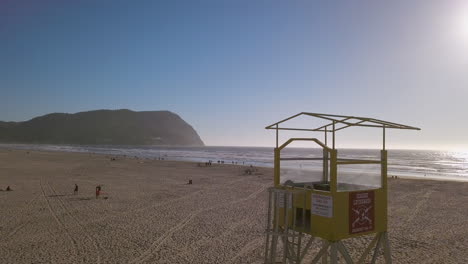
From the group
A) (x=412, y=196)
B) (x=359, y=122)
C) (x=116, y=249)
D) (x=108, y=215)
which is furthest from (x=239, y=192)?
(x=359, y=122)

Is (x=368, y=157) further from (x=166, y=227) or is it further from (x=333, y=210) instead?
(x=333, y=210)

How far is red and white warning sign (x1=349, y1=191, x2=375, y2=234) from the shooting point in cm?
644

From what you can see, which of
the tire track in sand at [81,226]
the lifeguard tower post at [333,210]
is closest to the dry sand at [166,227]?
the tire track in sand at [81,226]

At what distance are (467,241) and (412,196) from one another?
11.7 m

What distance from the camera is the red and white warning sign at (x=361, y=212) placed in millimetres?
6438

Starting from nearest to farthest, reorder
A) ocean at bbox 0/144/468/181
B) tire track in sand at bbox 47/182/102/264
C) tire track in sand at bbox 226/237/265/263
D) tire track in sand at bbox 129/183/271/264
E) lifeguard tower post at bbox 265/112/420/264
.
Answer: lifeguard tower post at bbox 265/112/420/264
tire track in sand at bbox 129/183/271/264
tire track in sand at bbox 226/237/265/263
tire track in sand at bbox 47/182/102/264
ocean at bbox 0/144/468/181

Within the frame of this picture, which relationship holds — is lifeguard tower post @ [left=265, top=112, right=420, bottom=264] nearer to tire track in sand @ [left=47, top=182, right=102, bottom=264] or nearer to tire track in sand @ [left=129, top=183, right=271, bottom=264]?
tire track in sand @ [left=129, top=183, right=271, bottom=264]

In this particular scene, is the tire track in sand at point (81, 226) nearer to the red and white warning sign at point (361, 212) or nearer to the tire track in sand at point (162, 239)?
the tire track in sand at point (162, 239)

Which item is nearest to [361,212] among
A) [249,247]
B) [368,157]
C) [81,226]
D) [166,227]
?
[249,247]

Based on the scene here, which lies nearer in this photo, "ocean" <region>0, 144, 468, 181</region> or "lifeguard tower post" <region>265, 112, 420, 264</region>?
"lifeguard tower post" <region>265, 112, 420, 264</region>

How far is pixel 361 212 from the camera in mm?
6613

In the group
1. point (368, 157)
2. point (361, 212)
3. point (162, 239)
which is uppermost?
point (368, 157)

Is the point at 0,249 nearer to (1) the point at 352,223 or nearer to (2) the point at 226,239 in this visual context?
(2) the point at 226,239

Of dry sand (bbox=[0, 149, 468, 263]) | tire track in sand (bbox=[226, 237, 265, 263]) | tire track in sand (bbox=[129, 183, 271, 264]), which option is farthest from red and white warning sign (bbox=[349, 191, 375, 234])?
tire track in sand (bbox=[129, 183, 271, 264])
